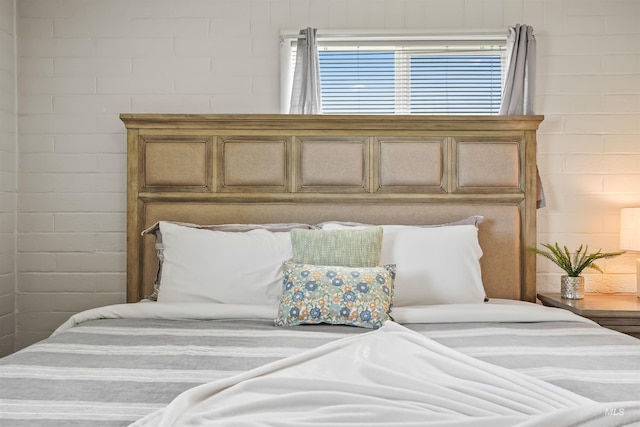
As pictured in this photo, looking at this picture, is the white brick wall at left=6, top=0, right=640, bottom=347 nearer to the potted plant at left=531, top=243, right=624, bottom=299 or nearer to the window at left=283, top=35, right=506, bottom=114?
the window at left=283, top=35, right=506, bottom=114

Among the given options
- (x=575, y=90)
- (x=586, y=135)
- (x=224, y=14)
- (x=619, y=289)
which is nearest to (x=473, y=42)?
(x=575, y=90)

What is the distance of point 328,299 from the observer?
193cm

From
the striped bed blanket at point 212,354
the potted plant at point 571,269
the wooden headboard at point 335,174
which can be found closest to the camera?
the striped bed blanket at point 212,354

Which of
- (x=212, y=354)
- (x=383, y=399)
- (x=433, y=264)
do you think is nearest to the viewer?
(x=383, y=399)

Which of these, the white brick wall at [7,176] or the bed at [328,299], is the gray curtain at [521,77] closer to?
the bed at [328,299]

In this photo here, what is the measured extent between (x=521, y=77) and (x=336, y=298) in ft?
5.53

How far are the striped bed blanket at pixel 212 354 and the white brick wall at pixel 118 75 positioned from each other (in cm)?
94

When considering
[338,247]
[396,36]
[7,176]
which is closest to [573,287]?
[338,247]

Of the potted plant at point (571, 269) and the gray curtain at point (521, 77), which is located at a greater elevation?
the gray curtain at point (521, 77)

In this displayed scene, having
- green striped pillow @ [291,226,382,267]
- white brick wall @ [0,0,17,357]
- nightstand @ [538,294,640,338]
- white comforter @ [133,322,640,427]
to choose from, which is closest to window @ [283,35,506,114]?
green striped pillow @ [291,226,382,267]

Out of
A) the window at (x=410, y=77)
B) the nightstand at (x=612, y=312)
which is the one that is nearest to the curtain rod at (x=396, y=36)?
the window at (x=410, y=77)

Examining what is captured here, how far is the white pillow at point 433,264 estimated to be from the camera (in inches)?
91.3

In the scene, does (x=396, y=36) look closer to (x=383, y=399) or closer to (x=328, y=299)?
(x=328, y=299)

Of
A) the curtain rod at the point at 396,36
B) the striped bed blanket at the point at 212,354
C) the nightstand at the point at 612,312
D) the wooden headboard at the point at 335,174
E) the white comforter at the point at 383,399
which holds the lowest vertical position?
the nightstand at the point at 612,312
